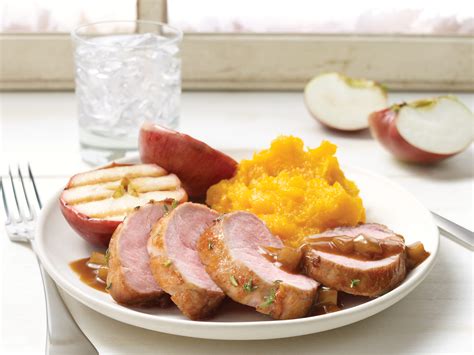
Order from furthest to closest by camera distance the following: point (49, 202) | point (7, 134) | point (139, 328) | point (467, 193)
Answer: point (7, 134), point (467, 193), point (49, 202), point (139, 328)

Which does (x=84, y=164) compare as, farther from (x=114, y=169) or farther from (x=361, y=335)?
(x=361, y=335)

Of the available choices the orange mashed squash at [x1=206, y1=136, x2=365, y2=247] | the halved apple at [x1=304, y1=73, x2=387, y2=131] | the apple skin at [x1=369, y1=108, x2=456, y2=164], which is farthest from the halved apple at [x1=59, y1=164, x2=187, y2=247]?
the halved apple at [x1=304, y1=73, x2=387, y2=131]

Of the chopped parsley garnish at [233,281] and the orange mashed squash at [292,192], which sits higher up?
the orange mashed squash at [292,192]

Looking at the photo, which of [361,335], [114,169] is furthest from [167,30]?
[361,335]

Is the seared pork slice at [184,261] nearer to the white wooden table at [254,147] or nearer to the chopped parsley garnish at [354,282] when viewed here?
the white wooden table at [254,147]

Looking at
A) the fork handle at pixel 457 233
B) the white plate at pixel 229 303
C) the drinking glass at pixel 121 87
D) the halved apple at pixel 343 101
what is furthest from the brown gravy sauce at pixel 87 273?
the halved apple at pixel 343 101

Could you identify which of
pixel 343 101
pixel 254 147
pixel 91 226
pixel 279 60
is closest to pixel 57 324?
pixel 91 226
